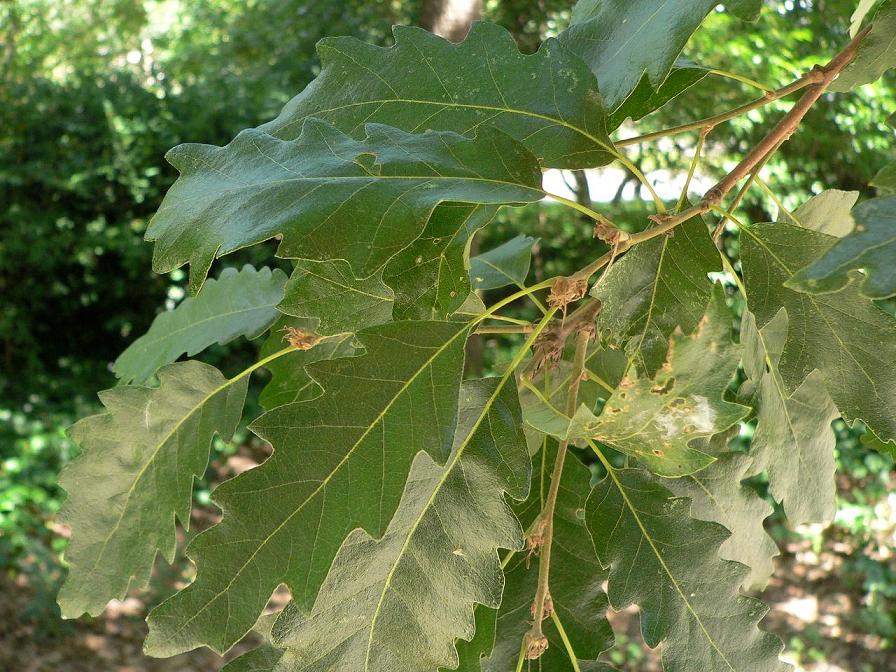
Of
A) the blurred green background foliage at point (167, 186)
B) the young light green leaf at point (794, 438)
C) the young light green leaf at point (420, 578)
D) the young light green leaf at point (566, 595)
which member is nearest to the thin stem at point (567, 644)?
the young light green leaf at point (566, 595)

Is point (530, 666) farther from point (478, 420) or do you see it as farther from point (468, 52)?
point (468, 52)

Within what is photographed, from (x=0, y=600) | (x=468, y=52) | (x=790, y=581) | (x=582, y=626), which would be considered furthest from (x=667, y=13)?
(x=790, y=581)

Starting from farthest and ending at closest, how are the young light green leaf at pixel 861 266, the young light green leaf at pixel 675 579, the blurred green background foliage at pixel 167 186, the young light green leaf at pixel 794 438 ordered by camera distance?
1. the blurred green background foliage at pixel 167 186
2. the young light green leaf at pixel 794 438
3. the young light green leaf at pixel 675 579
4. the young light green leaf at pixel 861 266

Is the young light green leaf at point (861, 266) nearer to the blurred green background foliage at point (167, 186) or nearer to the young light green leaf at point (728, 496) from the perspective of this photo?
the young light green leaf at point (728, 496)

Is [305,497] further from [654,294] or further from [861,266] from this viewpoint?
[861,266]

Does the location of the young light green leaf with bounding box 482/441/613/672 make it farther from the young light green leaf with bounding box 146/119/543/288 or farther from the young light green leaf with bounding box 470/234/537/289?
the young light green leaf with bounding box 146/119/543/288

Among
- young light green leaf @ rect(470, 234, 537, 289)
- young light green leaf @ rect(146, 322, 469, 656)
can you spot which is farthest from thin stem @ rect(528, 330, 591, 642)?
young light green leaf @ rect(470, 234, 537, 289)

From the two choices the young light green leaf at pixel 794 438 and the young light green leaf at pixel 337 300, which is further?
the young light green leaf at pixel 794 438
